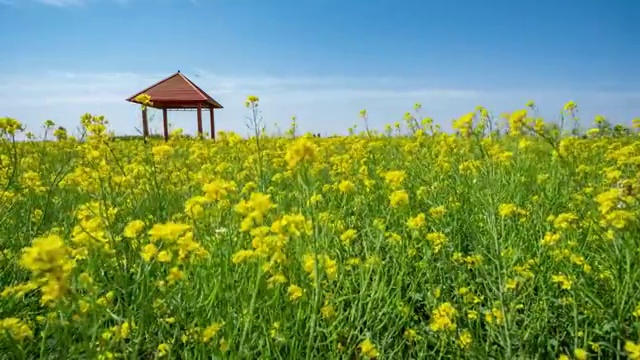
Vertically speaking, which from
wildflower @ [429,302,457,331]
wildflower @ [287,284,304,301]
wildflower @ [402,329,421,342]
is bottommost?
wildflower @ [402,329,421,342]

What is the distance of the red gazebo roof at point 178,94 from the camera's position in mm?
15141

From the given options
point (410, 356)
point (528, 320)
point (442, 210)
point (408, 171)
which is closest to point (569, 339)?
point (528, 320)

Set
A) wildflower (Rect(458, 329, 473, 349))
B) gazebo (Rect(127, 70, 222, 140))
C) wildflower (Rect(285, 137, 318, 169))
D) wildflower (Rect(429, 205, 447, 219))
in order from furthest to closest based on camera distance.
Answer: gazebo (Rect(127, 70, 222, 140)) → wildflower (Rect(429, 205, 447, 219)) → wildflower (Rect(458, 329, 473, 349)) → wildflower (Rect(285, 137, 318, 169))

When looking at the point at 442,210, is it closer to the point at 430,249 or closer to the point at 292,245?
the point at 430,249

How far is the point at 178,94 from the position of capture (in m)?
15.4

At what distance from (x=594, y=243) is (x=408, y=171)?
7.44 feet

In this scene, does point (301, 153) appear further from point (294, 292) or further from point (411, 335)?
point (411, 335)

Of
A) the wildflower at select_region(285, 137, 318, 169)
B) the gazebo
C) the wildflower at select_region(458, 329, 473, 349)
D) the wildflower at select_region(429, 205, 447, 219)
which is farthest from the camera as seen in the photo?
the gazebo

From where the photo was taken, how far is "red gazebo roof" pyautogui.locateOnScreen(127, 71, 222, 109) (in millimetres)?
15141

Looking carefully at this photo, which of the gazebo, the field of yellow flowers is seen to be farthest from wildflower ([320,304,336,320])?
the gazebo

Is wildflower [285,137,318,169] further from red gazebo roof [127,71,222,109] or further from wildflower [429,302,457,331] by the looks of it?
red gazebo roof [127,71,222,109]

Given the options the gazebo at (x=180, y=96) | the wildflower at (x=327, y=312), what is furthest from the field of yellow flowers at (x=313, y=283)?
the gazebo at (x=180, y=96)

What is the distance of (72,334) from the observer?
1.94 meters

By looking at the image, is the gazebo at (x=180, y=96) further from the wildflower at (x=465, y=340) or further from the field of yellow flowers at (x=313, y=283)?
the wildflower at (x=465, y=340)
